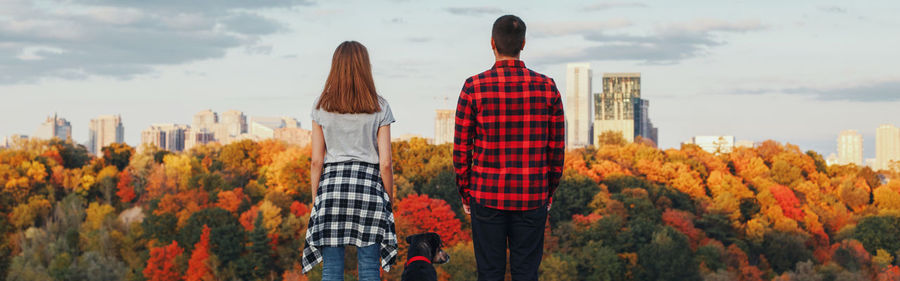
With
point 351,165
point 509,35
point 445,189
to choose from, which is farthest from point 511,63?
point 445,189

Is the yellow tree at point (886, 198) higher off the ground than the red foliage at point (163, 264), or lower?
higher

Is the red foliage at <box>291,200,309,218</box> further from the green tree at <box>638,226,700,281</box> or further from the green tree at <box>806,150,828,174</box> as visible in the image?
the green tree at <box>806,150,828,174</box>

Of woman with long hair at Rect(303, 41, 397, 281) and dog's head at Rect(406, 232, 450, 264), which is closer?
woman with long hair at Rect(303, 41, 397, 281)

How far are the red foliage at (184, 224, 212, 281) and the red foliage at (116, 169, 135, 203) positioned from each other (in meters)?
27.9

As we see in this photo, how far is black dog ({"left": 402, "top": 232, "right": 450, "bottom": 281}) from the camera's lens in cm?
689

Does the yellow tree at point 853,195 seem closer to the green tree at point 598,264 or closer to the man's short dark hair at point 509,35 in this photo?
the green tree at point 598,264

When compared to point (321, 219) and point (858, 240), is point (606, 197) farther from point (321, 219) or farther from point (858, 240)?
point (321, 219)

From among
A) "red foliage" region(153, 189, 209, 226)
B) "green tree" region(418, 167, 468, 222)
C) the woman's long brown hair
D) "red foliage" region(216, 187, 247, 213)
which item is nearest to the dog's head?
the woman's long brown hair

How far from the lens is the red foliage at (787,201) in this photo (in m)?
81.9

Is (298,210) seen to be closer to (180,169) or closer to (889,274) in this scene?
(180,169)

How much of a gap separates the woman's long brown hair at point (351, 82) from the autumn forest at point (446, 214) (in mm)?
49713

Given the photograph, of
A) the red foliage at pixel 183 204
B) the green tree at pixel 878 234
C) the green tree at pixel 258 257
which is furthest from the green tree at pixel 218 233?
the green tree at pixel 878 234

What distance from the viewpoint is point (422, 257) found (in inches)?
277

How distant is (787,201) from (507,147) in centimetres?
8345
